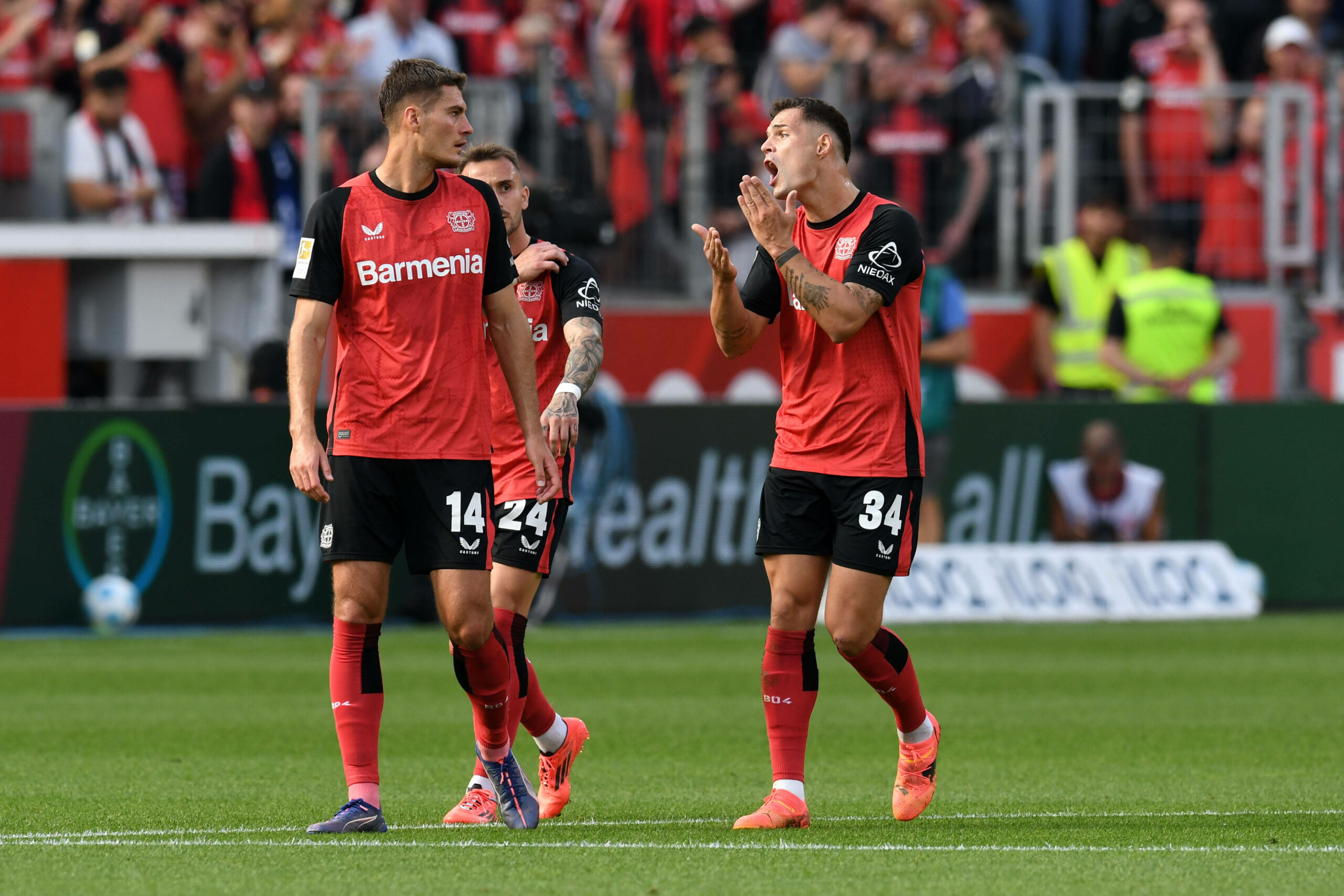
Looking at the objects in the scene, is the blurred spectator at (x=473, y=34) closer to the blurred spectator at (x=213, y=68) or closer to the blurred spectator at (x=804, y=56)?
the blurred spectator at (x=213, y=68)

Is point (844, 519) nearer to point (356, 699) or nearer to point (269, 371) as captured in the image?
point (356, 699)

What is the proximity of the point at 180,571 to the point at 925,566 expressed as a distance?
16.6 ft

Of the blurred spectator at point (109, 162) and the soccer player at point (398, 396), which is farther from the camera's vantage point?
the blurred spectator at point (109, 162)

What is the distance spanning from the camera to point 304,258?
22.3ft

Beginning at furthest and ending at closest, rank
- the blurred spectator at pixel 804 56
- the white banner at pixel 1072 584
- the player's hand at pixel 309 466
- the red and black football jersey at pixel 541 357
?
1. the blurred spectator at pixel 804 56
2. the white banner at pixel 1072 584
3. the red and black football jersey at pixel 541 357
4. the player's hand at pixel 309 466

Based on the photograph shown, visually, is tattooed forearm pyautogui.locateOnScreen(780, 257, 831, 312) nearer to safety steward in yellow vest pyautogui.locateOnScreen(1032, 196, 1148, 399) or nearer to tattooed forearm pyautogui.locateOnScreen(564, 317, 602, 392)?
tattooed forearm pyautogui.locateOnScreen(564, 317, 602, 392)

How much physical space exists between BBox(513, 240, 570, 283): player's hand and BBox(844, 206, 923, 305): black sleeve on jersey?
3.46 ft

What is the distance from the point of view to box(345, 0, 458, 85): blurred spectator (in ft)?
57.4

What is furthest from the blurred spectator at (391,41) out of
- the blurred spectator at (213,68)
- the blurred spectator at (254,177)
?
the blurred spectator at (254,177)

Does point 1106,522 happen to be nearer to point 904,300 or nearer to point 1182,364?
point 1182,364

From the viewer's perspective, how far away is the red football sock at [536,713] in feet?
25.1

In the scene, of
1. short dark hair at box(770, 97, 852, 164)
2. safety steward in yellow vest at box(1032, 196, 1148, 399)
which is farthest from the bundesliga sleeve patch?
safety steward in yellow vest at box(1032, 196, 1148, 399)

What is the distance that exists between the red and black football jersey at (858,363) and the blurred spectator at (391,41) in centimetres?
1048

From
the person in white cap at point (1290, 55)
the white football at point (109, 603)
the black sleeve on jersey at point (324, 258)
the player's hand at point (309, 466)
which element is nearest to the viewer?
the player's hand at point (309, 466)
